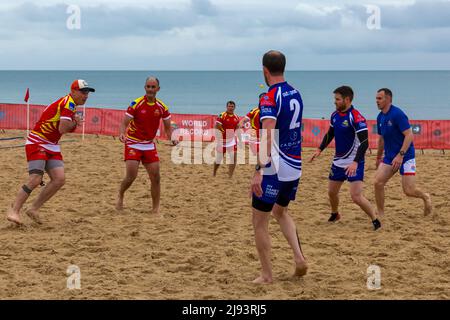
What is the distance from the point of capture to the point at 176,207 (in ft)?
32.6

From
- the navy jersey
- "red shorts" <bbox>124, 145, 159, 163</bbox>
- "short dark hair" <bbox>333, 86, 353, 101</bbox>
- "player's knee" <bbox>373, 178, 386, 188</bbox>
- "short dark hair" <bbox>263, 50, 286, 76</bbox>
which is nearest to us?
"short dark hair" <bbox>263, 50, 286, 76</bbox>

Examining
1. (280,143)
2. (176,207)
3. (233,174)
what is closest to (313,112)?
(233,174)

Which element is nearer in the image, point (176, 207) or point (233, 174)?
point (176, 207)

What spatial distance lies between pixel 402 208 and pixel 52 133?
19.5ft

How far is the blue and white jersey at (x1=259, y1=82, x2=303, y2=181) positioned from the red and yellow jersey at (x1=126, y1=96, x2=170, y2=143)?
152 inches

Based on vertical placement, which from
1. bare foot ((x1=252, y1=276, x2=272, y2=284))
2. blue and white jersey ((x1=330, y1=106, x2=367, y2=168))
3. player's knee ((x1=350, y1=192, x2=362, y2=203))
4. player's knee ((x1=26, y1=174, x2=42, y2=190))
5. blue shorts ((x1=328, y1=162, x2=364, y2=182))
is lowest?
bare foot ((x1=252, y1=276, x2=272, y2=284))

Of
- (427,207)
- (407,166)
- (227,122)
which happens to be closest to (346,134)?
(407,166)

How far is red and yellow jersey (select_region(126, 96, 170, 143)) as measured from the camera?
893 centimetres

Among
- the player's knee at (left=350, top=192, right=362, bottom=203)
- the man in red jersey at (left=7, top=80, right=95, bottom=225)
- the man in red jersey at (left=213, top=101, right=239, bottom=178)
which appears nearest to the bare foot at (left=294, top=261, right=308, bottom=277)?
the player's knee at (left=350, top=192, right=362, bottom=203)

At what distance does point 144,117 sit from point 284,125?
3.99 m

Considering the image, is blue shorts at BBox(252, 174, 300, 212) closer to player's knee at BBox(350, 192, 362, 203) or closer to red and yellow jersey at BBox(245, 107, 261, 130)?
player's knee at BBox(350, 192, 362, 203)

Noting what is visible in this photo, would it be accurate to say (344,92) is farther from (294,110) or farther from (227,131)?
(227,131)

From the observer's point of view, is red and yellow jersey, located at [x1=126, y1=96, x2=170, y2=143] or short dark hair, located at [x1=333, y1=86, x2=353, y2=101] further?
red and yellow jersey, located at [x1=126, y1=96, x2=170, y2=143]
